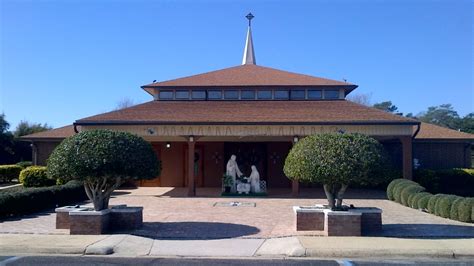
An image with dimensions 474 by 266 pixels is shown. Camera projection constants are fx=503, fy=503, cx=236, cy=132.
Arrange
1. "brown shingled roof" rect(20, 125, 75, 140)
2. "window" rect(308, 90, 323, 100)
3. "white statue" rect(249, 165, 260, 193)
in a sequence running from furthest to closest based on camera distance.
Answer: "brown shingled roof" rect(20, 125, 75, 140) < "window" rect(308, 90, 323, 100) < "white statue" rect(249, 165, 260, 193)

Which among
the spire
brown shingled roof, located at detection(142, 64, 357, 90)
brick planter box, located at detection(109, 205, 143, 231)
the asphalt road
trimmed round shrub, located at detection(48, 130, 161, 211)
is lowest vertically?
the asphalt road

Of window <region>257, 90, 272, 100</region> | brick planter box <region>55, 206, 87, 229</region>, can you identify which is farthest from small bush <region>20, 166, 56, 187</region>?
brick planter box <region>55, 206, 87, 229</region>

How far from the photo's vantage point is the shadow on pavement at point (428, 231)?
1245 centimetres

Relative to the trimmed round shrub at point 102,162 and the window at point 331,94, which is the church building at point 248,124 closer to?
the window at point 331,94

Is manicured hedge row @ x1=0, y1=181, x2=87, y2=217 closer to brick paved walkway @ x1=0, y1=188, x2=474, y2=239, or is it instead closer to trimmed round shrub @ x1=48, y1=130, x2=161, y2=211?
brick paved walkway @ x1=0, y1=188, x2=474, y2=239

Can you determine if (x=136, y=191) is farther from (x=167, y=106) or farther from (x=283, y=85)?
(x=283, y=85)

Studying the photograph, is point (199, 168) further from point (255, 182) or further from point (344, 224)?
point (344, 224)

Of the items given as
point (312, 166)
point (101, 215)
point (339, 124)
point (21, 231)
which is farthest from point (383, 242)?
point (339, 124)

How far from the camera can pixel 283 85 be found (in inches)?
1036

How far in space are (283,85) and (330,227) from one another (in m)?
14.8

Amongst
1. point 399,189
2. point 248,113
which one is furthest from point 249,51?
point 399,189

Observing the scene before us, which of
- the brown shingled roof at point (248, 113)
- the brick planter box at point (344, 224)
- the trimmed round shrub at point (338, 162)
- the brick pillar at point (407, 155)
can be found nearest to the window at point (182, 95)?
the brown shingled roof at point (248, 113)

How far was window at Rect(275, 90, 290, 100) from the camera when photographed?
26431 mm

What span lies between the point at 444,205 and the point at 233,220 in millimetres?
6568
